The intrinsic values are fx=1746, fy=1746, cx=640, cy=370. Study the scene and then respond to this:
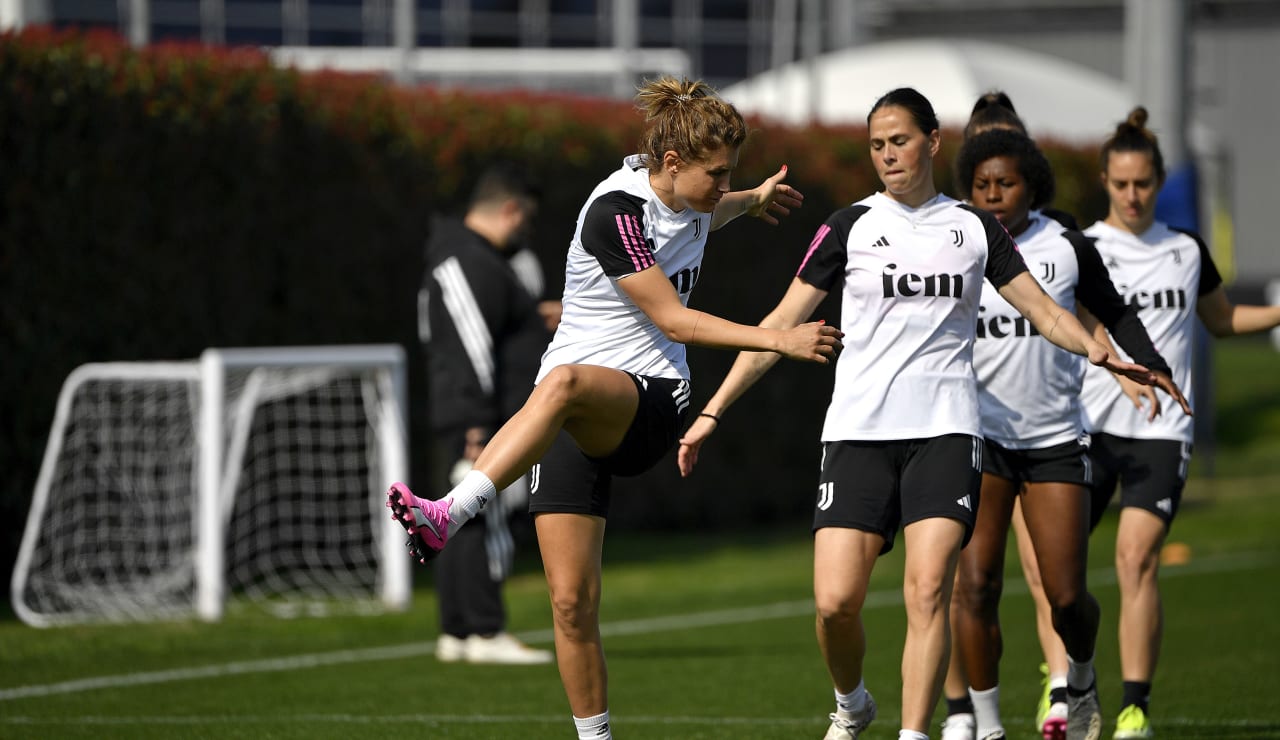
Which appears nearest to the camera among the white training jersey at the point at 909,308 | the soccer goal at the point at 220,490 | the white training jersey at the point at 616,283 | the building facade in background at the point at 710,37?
the white training jersey at the point at 616,283

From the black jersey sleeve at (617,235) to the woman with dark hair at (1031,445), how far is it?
71.7 inches

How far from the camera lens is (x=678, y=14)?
124ft

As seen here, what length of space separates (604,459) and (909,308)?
1176 mm

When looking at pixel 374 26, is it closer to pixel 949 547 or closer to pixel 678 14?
pixel 678 14

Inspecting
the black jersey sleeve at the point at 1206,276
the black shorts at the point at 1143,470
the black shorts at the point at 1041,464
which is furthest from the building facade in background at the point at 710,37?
the black shorts at the point at 1041,464

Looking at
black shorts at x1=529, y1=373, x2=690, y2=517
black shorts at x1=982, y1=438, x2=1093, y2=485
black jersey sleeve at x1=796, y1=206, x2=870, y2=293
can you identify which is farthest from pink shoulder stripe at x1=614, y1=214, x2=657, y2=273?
black shorts at x1=982, y1=438, x2=1093, y2=485

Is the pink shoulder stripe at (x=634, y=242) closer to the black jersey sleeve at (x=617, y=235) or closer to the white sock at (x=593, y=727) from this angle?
the black jersey sleeve at (x=617, y=235)

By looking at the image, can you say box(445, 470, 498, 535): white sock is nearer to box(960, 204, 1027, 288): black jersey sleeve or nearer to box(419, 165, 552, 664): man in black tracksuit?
box(960, 204, 1027, 288): black jersey sleeve

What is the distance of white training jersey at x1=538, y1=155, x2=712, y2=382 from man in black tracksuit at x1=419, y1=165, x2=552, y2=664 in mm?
3723

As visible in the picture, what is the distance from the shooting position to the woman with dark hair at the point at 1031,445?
666 centimetres

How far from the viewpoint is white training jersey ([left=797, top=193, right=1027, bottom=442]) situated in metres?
5.97

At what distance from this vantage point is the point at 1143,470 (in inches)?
292

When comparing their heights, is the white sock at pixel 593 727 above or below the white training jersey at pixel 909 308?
below

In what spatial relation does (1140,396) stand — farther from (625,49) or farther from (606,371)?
(625,49)
